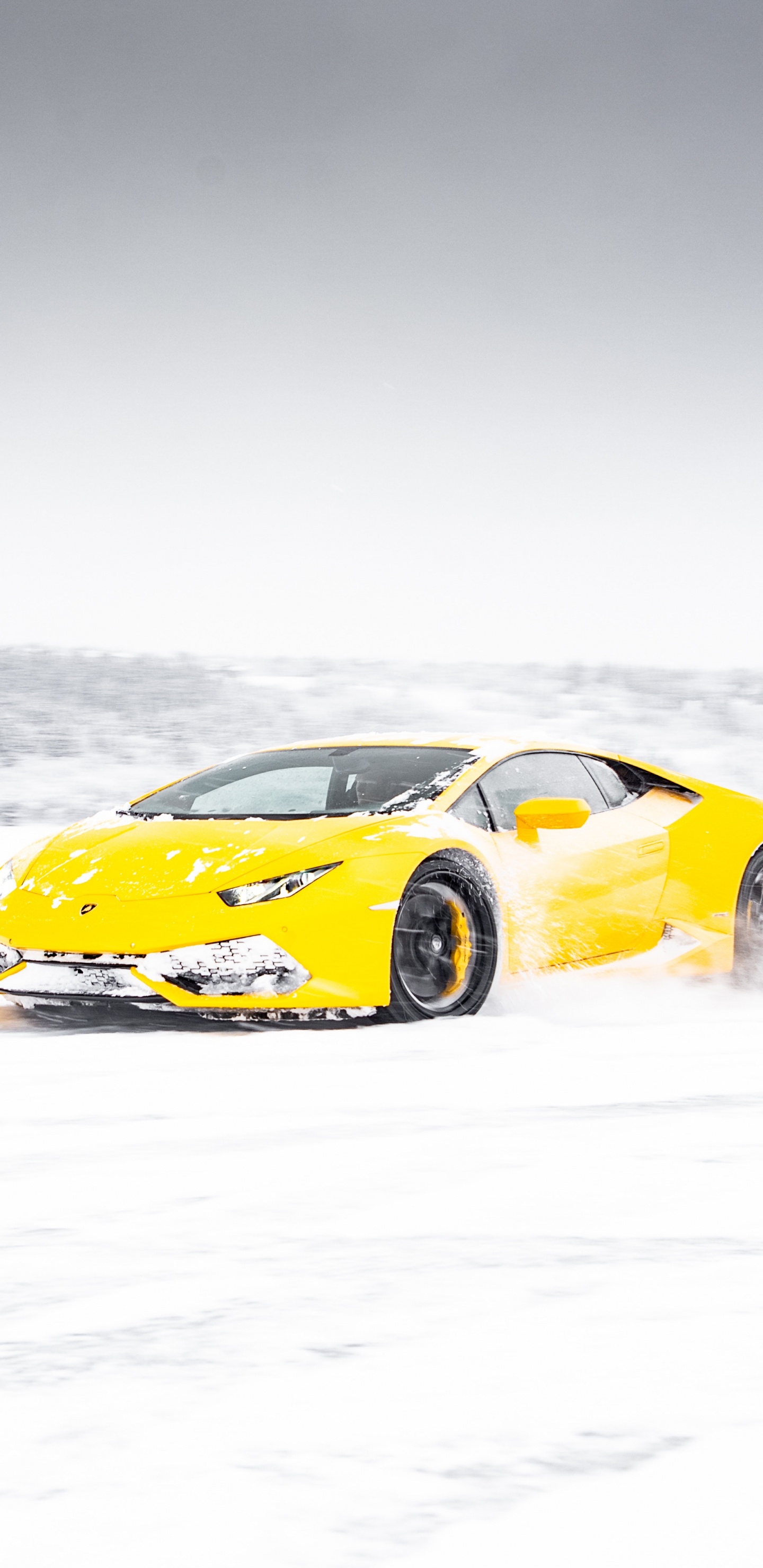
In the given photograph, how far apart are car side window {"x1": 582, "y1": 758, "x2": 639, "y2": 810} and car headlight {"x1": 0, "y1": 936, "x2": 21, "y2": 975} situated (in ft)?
7.58

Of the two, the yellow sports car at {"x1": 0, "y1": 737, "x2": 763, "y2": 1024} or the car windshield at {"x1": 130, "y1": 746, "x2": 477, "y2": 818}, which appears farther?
the car windshield at {"x1": 130, "y1": 746, "x2": 477, "y2": 818}

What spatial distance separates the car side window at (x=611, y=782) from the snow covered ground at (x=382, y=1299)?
54.7 inches

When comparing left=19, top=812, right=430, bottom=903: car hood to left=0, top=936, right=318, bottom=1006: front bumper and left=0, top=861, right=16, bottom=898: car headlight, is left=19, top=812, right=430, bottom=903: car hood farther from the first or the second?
left=0, top=936, right=318, bottom=1006: front bumper

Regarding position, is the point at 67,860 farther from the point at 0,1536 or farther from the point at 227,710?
the point at 227,710

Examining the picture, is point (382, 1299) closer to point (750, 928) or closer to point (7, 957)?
point (7, 957)

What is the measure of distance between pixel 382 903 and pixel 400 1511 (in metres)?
3.47

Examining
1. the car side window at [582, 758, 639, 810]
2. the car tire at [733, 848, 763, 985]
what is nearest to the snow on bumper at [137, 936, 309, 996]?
the car side window at [582, 758, 639, 810]

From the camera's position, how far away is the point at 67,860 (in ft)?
17.9

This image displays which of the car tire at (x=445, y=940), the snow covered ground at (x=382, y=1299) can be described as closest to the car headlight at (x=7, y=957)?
the snow covered ground at (x=382, y=1299)

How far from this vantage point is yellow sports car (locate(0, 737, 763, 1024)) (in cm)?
500

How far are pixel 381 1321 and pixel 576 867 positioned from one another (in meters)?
3.62

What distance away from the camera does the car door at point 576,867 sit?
18.2 ft

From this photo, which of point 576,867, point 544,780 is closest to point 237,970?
point 576,867

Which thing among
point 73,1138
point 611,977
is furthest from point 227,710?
point 73,1138
